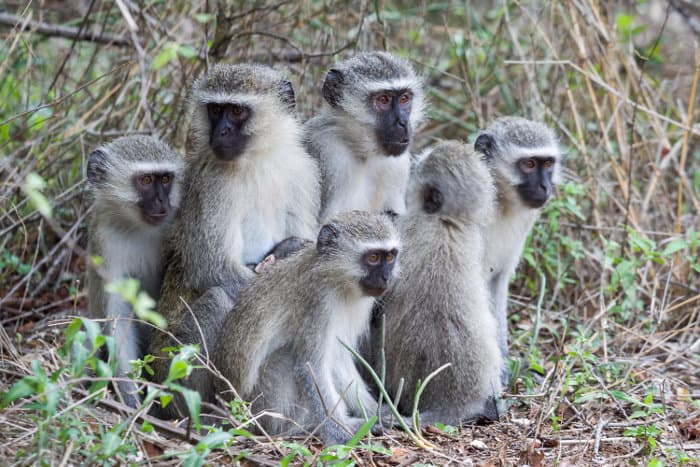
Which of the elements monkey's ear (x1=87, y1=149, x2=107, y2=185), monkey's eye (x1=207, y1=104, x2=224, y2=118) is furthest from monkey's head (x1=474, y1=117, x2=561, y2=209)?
monkey's ear (x1=87, y1=149, x2=107, y2=185)

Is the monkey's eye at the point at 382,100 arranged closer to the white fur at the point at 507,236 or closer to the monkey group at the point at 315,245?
the monkey group at the point at 315,245

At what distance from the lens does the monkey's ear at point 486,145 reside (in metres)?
6.04

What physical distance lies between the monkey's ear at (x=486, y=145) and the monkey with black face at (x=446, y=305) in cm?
56

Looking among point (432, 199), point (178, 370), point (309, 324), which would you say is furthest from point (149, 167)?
point (178, 370)

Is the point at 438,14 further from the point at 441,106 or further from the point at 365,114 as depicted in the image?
the point at 365,114

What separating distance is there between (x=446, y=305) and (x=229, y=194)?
1449 millimetres

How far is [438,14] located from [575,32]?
3.63 m

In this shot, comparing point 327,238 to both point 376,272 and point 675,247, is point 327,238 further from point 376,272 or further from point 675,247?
point 675,247

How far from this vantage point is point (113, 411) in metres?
4.28

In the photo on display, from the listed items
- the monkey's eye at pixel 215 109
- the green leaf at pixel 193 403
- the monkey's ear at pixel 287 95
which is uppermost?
the monkey's ear at pixel 287 95

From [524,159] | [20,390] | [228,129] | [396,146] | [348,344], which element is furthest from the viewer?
[524,159]

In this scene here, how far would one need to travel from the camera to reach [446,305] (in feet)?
17.0

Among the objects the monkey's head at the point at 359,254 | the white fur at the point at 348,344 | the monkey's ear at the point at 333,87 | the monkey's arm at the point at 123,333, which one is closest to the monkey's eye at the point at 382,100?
the monkey's ear at the point at 333,87

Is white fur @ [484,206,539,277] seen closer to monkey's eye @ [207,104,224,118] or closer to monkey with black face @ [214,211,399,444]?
monkey with black face @ [214,211,399,444]
